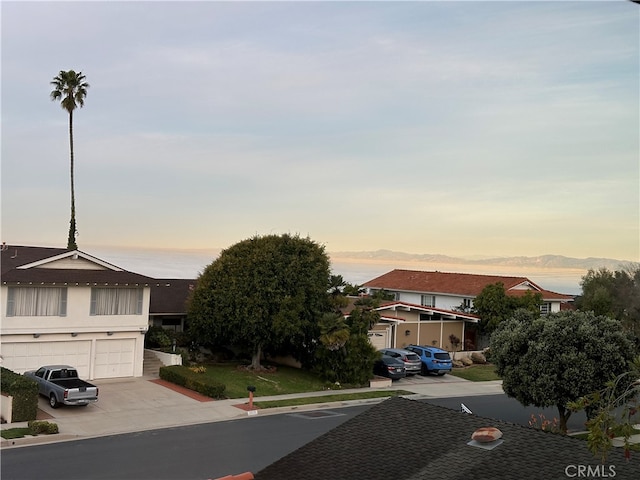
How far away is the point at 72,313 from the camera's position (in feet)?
105

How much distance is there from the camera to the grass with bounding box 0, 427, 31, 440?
21.8 m

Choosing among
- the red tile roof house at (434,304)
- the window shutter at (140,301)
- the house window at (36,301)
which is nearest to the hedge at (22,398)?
the house window at (36,301)

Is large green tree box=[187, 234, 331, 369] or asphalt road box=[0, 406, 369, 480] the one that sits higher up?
large green tree box=[187, 234, 331, 369]

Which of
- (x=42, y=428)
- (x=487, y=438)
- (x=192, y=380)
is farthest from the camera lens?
(x=192, y=380)

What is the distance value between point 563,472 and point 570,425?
18421 mm

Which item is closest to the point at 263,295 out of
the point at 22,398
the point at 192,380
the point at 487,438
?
the point at 192,380

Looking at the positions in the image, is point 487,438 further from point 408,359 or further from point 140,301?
point 408,359

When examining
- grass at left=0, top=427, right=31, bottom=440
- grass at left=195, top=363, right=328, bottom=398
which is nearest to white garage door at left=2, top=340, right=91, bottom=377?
grass at left=195, top=363, right=328, bottom=398

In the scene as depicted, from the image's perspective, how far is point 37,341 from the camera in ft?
102

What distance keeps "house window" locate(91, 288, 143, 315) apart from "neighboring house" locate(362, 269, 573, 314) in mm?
28305

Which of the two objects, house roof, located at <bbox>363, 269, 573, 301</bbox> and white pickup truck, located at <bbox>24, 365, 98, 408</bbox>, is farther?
house roof, located at <bbox>363, 269, 573, 301</bbox>

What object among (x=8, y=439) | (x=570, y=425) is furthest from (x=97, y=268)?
(x=570, y=425)

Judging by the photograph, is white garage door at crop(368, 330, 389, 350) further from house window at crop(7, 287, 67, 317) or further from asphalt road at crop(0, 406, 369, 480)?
house window at crop(7, 287, 67, 317)

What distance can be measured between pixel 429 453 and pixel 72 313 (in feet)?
79.6
